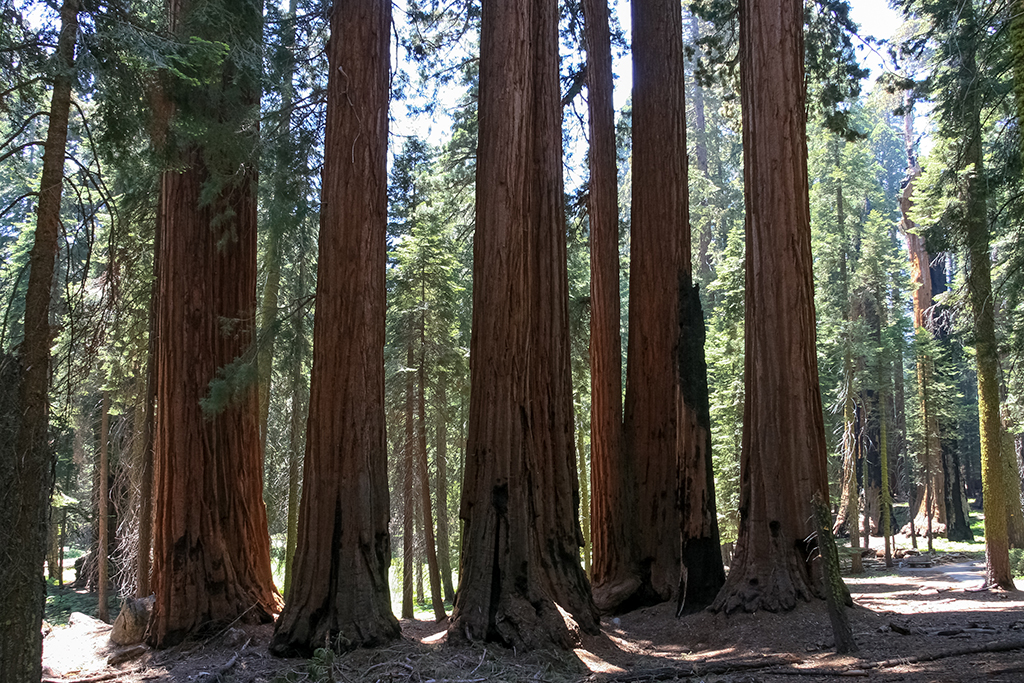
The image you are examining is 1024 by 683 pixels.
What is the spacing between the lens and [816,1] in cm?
1306

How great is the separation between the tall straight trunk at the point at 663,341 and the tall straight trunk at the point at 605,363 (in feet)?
0.62

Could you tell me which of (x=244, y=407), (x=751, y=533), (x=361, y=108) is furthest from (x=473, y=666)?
(x=361, y=108)

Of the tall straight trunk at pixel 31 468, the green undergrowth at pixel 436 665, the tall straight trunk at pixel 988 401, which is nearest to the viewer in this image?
the tall straight trunk at pixel 31 468

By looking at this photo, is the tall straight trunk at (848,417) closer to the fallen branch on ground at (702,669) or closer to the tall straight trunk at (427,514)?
the tall straight trunk at (427,514)

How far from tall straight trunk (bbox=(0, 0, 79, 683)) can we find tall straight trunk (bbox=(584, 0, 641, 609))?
678 cm

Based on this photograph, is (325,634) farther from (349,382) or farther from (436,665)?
(349,382)

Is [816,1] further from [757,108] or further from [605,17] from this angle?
[757,108]

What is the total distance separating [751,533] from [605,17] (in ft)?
27.8

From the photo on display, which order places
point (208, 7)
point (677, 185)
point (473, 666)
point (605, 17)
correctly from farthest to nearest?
1. point (605, 17)
2. point (677, 185)
3. point (208, 7)
4. point (473, 666)

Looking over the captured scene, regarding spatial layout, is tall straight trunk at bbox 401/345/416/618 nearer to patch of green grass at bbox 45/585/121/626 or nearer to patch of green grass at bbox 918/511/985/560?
patch of green grass at bbox 45/585/121/626

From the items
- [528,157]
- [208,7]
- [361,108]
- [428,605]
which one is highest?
[208,7]

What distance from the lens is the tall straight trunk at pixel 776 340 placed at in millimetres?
7941

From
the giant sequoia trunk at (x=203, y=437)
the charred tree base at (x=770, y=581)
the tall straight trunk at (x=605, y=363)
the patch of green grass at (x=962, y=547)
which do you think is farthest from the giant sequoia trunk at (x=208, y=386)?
the patch of green grass at (x=962, y=547)

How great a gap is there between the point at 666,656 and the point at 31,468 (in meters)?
5.65
